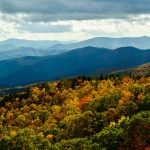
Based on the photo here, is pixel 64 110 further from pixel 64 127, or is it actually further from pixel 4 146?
pixel 4 146

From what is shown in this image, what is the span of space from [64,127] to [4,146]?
103 feet

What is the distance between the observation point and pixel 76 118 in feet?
376

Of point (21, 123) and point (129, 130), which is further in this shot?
point (21, 123)

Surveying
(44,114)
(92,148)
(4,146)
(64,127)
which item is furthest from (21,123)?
(92,148)

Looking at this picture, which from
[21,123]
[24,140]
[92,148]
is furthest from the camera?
[21,123]

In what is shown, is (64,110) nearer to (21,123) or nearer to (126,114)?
(21,123)

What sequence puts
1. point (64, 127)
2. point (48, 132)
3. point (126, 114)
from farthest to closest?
point (126, 114)
point (64, 127)
point (48, 132)

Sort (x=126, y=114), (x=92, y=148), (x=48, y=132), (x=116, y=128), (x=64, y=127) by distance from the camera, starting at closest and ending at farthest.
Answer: (x=92, y=148) < (x=116, y=128) < (x=48, y=132) < (x=64, y=127) < (x=126, y=114)

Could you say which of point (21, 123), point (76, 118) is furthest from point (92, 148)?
point (21, 123)

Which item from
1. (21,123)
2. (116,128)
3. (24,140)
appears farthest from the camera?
(21,123)

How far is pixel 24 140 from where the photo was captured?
8375cm

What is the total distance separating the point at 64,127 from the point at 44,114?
4580cm

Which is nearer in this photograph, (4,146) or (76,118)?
(4,146)

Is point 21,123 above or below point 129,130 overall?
below
